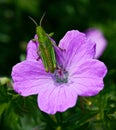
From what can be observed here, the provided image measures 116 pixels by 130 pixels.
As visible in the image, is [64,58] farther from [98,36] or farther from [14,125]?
[98,36]

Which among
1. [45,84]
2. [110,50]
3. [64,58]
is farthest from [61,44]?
[110,50]

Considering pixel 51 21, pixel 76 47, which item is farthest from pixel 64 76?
pixel 51 21

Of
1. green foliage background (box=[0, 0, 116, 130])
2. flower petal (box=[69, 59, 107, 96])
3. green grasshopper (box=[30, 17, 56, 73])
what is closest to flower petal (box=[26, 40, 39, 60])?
green grasshopper (box=[30, 17, 56, 73])

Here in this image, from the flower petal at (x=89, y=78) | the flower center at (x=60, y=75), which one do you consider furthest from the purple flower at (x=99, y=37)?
the flower petal at (x=89, y=78)

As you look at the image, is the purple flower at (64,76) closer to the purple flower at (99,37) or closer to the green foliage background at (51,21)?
the green foliage background at (51,21)

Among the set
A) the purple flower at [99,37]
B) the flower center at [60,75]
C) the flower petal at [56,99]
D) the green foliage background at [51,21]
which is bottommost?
the flower petal at [56,99]

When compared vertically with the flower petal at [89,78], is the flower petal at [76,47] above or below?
above

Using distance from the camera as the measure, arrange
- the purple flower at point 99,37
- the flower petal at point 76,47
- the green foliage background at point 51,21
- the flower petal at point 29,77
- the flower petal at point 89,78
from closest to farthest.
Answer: the flower petal at point 89,78 < the flower petal at point 29,77 < the flower petal at point 76,47 < the green foliage background at point 51,21 < the purple flower at point 99,37

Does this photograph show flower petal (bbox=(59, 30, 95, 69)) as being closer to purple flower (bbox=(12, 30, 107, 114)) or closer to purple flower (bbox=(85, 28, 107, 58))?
purple flower (bbox=(12, 30, 107, 114))
